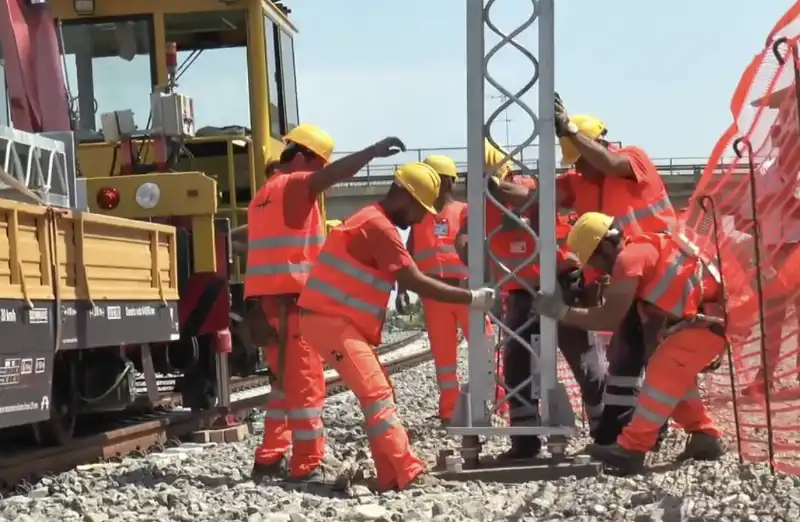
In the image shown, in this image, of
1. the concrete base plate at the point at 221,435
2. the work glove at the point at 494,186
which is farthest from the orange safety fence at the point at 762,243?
the concrete base plate at the point at 221,435

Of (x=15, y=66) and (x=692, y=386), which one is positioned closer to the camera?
(x=692, y=386)

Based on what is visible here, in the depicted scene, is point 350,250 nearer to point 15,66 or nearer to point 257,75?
point 15,66

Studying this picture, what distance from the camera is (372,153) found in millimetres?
6695

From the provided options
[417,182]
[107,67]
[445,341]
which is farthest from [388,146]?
[107,67]

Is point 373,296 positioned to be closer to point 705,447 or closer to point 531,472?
point 531,472

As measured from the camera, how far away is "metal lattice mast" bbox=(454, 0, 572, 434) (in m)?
6.62

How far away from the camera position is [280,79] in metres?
11.8

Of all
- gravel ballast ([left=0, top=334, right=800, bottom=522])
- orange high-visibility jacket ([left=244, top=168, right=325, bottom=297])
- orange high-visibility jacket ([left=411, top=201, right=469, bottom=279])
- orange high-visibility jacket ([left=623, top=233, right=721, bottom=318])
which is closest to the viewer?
gravel ballast ([left=0, top=334, right=800, bottom=522])

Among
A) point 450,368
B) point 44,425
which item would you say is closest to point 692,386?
point 450,368

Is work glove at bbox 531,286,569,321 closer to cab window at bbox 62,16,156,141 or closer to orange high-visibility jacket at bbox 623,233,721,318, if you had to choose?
orange high-visibility jacket at bbox 623,233,721,318

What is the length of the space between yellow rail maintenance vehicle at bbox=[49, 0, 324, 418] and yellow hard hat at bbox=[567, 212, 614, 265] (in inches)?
137

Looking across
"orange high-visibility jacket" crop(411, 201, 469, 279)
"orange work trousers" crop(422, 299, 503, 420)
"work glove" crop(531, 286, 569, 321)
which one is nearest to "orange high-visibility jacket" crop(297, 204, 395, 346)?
"work glove" crop(531, 286, 569, 321)

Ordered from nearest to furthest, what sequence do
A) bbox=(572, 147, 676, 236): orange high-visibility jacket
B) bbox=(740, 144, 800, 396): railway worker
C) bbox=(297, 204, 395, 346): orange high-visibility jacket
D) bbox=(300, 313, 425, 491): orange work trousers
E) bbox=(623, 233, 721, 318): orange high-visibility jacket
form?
bbox=(740, 144, 800, 396): railway worker
bbox=(300, 313, 425, 491): orange work trousers
bbox=(297, 204, 395, 346): orange high-visibility jacket
bbox=(623, 233, 721, 318): orange high-visibility jacket
bbox=(572, 147, 676, 236): orange high-visibility jacket

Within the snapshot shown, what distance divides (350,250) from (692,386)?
6.40 ft
